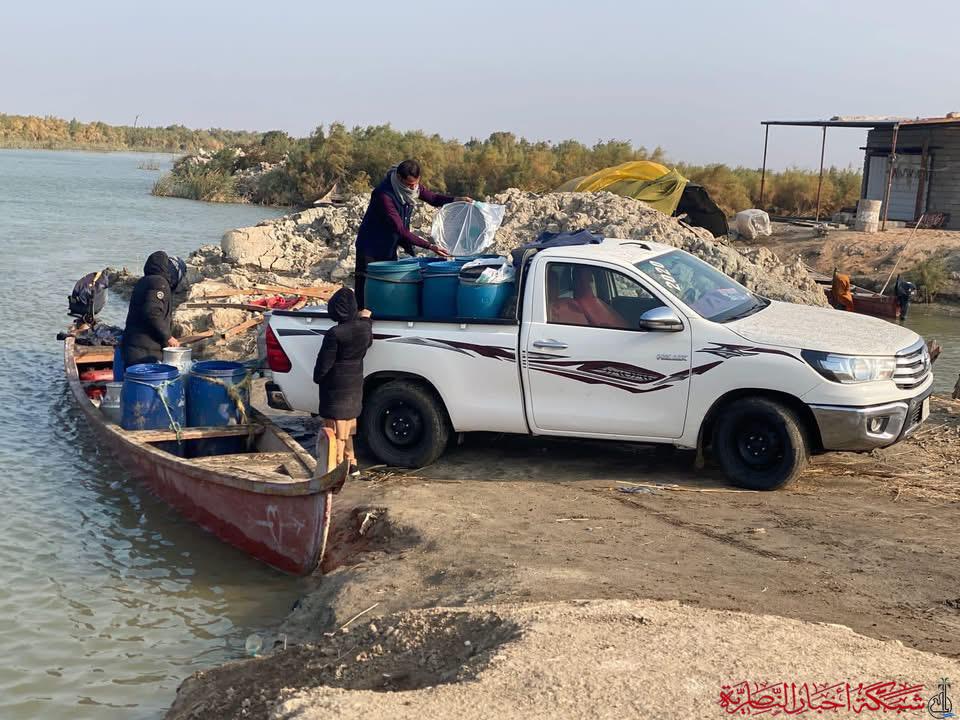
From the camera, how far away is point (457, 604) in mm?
6316

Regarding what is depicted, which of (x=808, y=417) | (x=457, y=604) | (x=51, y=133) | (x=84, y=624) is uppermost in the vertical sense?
(x=51, y=133)

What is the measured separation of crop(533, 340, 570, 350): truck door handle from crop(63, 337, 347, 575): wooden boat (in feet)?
6.05

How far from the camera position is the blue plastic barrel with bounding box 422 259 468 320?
30.0ft

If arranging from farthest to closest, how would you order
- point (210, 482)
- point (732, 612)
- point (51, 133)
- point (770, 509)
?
point (51, 133) → point (210, 482) → point (770, 509) → point (732, 612)

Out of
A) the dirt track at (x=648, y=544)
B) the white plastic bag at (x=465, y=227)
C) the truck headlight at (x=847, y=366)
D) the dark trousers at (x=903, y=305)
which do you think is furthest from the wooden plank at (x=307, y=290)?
the dark trousers at (x=903, y=305)

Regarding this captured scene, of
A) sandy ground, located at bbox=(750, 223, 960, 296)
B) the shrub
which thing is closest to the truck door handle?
sandy ground, located at bbox=(750, 223, 960, 296)

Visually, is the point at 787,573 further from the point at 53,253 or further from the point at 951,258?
the point at 53,253

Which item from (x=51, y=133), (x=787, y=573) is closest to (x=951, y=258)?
(x=787, y=573)

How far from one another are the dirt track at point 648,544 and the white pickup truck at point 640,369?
0.46 metres

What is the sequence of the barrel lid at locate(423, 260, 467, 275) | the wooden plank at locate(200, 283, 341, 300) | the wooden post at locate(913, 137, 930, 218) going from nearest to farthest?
the barrel lid at locate(423, 260, 467, 275) < the wooden plank at locate(200, 283, 341, 300) < the wooden post at locate(913, 137, 930, 218)

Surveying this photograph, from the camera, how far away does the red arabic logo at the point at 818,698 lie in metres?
4.61

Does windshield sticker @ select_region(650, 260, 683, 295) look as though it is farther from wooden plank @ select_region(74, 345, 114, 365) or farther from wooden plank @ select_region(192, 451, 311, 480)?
wooden plank @ select_region(74, 345, 114, 365)

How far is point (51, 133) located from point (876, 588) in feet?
411

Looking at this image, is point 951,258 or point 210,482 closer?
point 210,482
